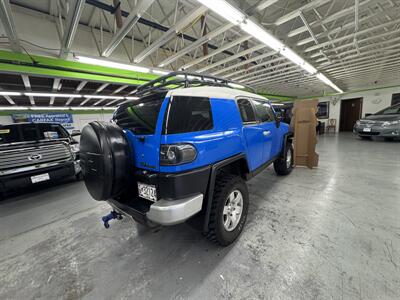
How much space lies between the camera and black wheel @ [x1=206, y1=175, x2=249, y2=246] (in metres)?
1.57

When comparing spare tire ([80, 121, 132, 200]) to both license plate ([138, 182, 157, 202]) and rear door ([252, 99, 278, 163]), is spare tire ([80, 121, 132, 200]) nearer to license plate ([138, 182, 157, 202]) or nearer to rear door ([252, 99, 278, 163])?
license plate ([138, 182, 157, 202])

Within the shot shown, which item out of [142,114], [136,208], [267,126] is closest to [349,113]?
[267,126]

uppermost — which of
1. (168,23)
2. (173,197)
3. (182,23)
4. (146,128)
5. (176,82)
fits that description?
(168,23)

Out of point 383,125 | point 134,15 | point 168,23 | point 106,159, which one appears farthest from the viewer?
point 383,125

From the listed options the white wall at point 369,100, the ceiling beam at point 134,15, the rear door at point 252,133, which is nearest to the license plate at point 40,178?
the ceiling beam at point 134,15

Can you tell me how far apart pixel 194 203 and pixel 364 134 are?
34.0ft

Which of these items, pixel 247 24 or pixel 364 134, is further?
pixel 364 134

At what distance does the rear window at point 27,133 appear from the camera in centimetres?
321

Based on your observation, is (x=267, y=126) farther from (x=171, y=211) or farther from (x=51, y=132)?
(x=51, y=132)

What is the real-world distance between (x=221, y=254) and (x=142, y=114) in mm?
1619

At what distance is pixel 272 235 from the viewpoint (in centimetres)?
188

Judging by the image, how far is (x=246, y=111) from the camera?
7.16 ft

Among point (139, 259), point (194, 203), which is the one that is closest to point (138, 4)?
point (194, 203)

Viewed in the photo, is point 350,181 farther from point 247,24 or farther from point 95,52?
point 95,52
